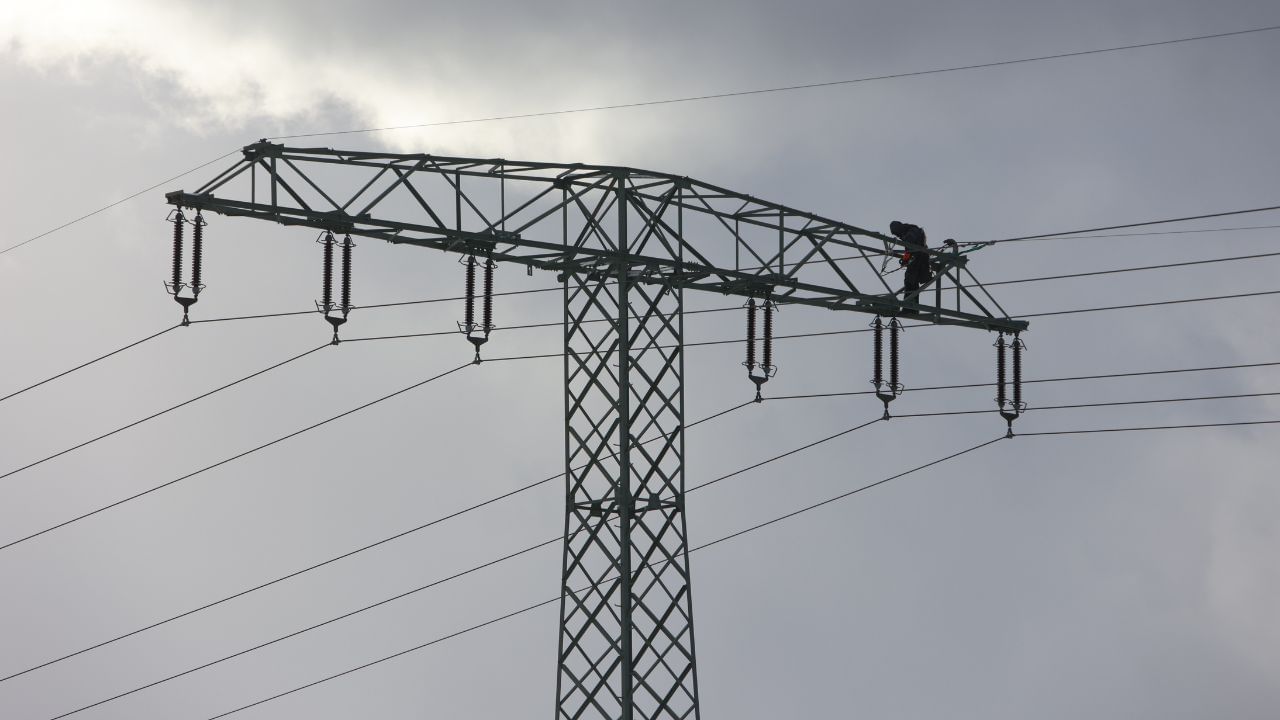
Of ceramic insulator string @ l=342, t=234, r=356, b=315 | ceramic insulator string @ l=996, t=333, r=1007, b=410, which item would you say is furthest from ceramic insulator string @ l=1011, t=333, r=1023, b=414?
ceramic insulator string @ l=342, t=234, r=356, b=315

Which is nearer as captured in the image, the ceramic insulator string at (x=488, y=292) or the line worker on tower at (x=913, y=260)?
the ceramic insulator string at (x=488, y=292)

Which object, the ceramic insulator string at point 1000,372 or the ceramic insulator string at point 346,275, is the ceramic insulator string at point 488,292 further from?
the ceramic insulator string at point 1000,372

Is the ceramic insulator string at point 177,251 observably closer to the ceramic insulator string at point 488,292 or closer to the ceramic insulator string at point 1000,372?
the ceramic insulator string at point 488,292

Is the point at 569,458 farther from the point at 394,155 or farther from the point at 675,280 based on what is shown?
the point at 394,155

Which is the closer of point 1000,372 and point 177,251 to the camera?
point 177,251

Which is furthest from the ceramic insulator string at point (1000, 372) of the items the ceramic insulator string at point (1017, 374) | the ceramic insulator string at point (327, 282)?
the ceramic insulator string at point (327, 282)

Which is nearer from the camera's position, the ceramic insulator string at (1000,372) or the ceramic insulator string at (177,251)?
the ceramic insulator string at (177,251)

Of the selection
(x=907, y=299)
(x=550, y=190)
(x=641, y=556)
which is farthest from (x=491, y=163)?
(x=907, y=299)

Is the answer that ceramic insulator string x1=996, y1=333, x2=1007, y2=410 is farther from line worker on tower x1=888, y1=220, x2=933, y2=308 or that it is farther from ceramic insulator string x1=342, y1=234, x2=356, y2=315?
ceramic insulator string x1=342, y1=234, x2=356, y2=315

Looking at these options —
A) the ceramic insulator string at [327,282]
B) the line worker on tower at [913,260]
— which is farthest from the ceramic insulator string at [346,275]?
the line worker on tower at [913,260]

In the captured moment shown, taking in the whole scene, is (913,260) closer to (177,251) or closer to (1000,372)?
(1000,372)

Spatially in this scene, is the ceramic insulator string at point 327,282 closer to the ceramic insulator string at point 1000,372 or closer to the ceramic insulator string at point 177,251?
the ceramic insulator string at point 177,251

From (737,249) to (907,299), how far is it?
4.70 meters

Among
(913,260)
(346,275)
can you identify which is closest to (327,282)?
(346,275)
